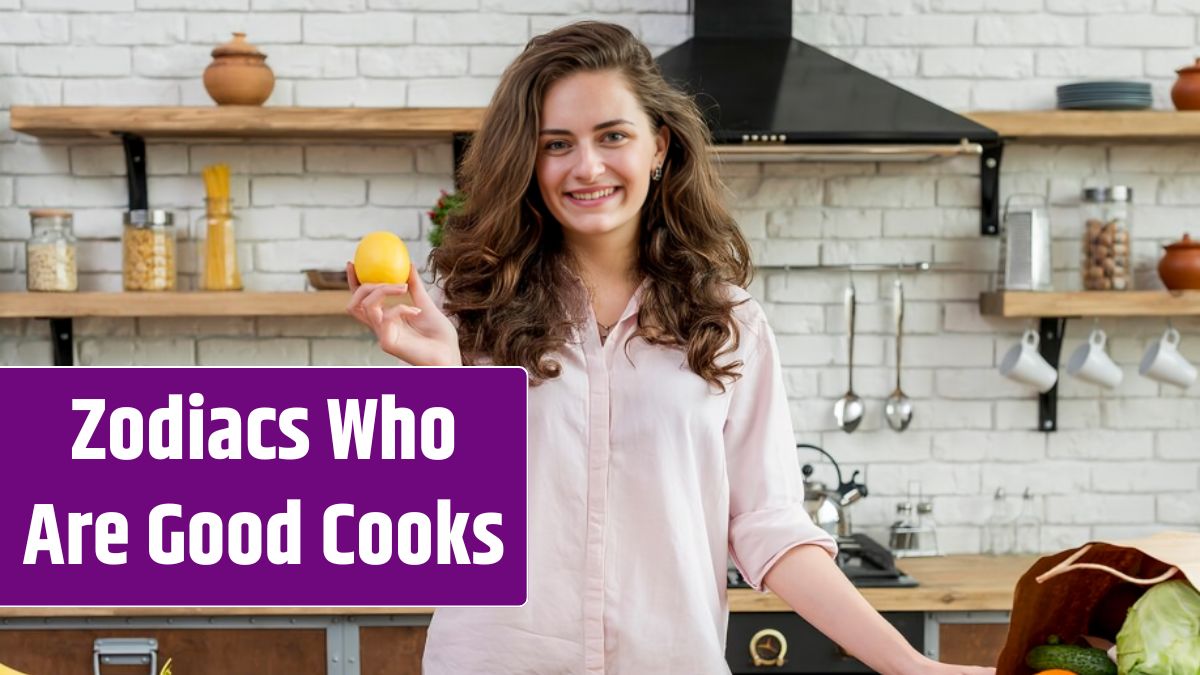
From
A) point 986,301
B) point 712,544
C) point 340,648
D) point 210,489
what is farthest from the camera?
point 986,301

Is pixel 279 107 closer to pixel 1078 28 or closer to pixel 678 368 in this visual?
pixel 678 368

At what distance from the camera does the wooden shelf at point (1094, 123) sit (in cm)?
314

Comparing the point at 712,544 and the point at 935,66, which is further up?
the point at 935,66

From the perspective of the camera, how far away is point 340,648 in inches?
111

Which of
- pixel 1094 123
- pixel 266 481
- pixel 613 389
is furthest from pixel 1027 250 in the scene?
pixel 266 481

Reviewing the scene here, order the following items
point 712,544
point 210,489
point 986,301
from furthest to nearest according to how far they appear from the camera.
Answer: point 986,301 < point 712,544 < point 210,489

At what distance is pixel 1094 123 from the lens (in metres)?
3.17

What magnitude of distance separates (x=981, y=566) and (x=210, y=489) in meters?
2.09

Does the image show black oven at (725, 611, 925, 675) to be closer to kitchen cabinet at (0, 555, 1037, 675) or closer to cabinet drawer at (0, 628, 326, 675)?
kitchen cabinet at (0, 555, 1037, 675)

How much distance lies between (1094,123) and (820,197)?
2.20 ft

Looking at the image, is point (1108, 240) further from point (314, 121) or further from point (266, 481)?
point (266, 481)

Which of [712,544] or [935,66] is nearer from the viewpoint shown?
[712,544]

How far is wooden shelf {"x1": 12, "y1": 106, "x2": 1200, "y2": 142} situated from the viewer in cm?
306

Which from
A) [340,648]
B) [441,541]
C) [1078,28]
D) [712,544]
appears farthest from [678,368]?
[1078,28]
